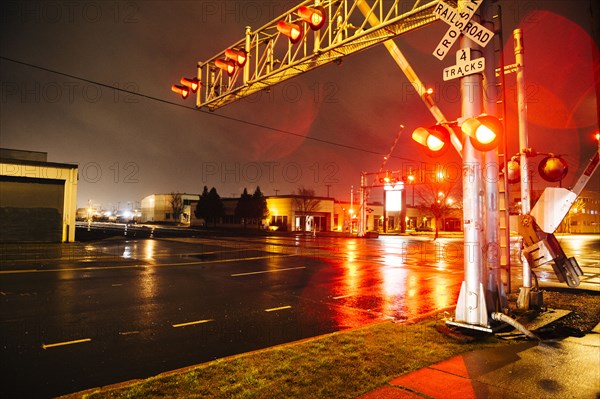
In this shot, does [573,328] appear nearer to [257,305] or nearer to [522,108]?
[522,108]

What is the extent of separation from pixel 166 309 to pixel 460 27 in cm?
794

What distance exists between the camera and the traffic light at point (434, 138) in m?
5.45

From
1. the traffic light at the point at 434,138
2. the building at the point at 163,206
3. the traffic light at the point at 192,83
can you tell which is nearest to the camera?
the traffic light at the point at 434,138

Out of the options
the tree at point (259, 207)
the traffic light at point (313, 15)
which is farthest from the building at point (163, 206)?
the traffic light at point (313, 15)

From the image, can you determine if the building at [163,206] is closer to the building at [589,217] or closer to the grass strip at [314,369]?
the building at [589,217]

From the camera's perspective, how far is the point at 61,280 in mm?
12102

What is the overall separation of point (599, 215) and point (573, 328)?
4627 inches

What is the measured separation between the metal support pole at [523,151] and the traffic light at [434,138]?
10.4ft

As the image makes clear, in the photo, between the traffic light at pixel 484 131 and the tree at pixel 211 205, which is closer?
the traffic light at pixel 484 131

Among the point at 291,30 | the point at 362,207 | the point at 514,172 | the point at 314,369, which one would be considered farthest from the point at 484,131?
the point at 362,207

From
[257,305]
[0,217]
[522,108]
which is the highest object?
[522,108]

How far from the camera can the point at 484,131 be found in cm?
Answer: 481

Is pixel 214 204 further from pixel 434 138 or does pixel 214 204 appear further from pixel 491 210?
pixel 434 138

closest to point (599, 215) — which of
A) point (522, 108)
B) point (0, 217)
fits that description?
point (522, 108)
